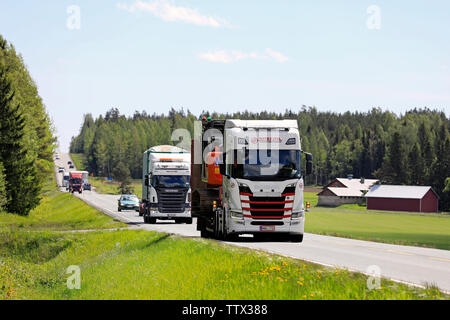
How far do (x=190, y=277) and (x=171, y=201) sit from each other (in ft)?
75.2

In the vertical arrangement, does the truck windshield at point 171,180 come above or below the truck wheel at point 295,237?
above

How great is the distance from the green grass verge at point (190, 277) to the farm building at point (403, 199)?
103555 millimetres

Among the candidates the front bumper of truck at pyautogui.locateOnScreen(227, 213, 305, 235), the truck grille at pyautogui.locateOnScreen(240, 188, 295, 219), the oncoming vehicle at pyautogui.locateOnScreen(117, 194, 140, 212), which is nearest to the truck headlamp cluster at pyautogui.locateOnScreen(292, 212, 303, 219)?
the front bumper of truck at pyautogui.locateOnScreen(227, 213, 305, 235)

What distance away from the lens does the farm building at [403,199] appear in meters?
130

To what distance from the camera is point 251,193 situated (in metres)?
21.2

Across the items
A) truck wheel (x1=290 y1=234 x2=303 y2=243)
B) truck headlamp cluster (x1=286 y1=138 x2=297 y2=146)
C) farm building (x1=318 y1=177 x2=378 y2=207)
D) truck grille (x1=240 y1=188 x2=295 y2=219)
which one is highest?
truck headlamp cluster (x1=286 y1=138 x2=297 y2=146)

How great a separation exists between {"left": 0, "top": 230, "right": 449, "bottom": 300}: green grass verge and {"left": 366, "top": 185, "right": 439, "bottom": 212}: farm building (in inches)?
4077

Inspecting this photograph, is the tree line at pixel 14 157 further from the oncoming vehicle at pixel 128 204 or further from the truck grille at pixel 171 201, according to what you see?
the truck grille at pixel 171 201

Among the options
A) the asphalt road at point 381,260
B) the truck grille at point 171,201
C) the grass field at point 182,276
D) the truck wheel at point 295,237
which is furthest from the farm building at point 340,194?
the truck wheel at point 295,237

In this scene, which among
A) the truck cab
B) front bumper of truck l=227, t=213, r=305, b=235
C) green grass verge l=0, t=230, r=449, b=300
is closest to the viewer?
green grass verge l=0, t=230, r=449, b=300

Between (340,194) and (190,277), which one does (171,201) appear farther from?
(340,194)

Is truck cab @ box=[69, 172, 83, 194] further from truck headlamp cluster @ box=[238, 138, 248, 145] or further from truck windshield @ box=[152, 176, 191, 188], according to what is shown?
truck headlamp cluster @ box=[238, 138, 248, 145]

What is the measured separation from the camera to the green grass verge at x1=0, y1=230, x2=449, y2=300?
1393 centimetres
